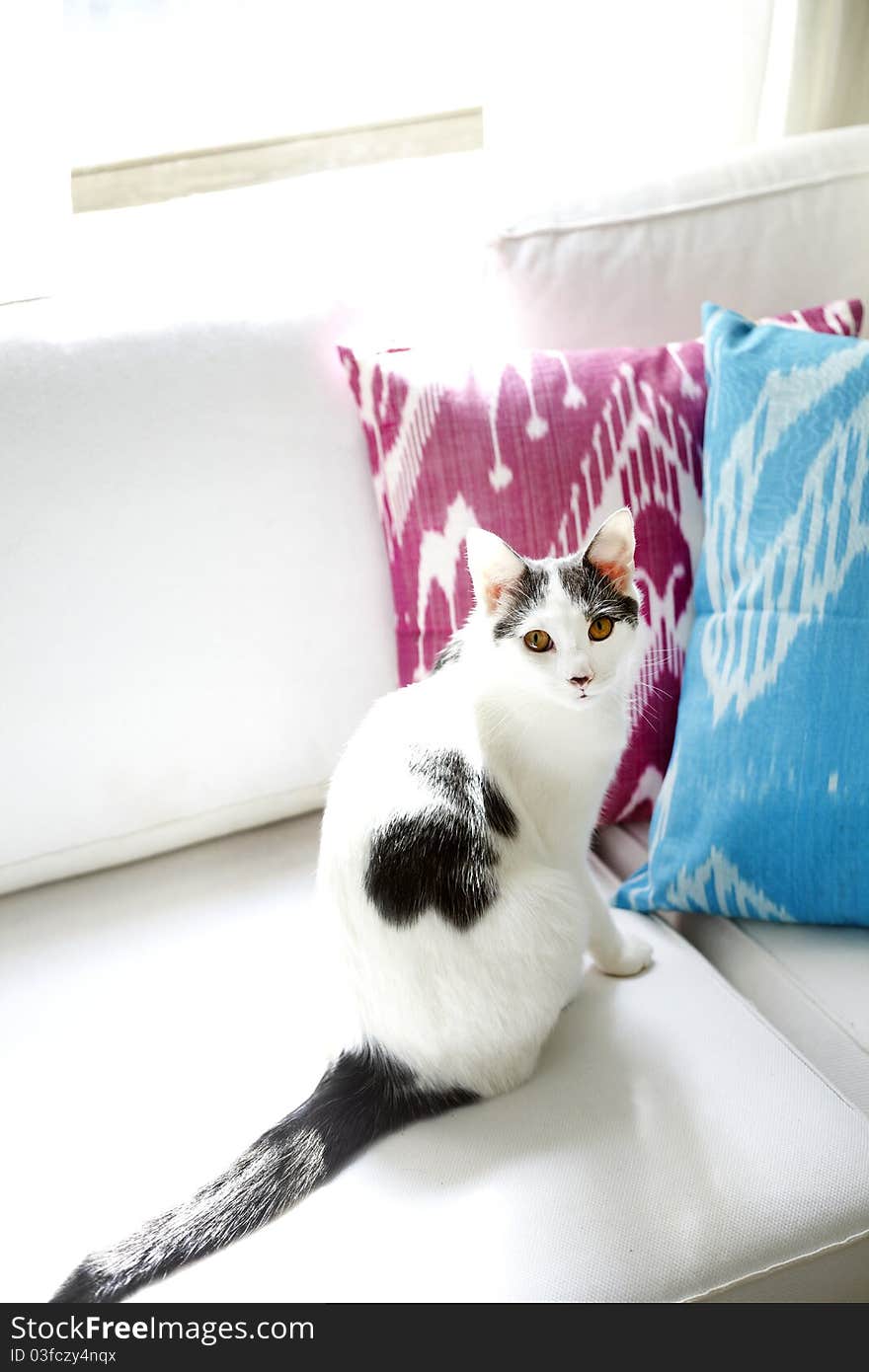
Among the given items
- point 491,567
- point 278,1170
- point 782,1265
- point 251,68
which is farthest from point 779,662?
point 251,68

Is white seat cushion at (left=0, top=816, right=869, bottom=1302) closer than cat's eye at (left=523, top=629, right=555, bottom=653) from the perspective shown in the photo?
Yes

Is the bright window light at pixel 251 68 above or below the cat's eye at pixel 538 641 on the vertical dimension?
above

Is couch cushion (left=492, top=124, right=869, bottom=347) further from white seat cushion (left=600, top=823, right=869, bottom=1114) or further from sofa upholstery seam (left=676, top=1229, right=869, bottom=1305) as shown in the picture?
sofa upholstery seam (left=676, top=1229, right=869, bottom=1305)

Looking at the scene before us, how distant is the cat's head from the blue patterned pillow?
180 mm

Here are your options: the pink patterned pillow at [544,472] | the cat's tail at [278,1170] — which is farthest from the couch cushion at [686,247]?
the cat's tail at [278,1170]

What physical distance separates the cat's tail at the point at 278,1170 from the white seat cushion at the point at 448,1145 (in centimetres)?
2

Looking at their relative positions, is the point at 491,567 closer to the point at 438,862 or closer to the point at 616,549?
the point at 616,549

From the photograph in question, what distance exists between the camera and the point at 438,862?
3.20 feet

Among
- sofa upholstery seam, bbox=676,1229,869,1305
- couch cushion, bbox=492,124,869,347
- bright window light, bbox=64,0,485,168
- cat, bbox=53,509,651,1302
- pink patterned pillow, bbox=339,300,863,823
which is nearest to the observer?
sofa upholstery seam, bbox=676,1229,869,1305

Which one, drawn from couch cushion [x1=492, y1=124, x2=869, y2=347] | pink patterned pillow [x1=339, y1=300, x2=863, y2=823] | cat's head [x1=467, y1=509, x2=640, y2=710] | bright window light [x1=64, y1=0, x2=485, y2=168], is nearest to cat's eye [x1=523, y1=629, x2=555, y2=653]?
cat's head [x1=467, y1=509, x2=640, y2=710]

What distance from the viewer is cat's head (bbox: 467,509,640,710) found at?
1007 millimetres

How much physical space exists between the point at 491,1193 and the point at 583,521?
71 centimetres

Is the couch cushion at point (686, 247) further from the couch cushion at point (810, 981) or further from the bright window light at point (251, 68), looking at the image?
the couch cushion at point (810, 981)

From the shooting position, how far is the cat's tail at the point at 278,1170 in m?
0.86
